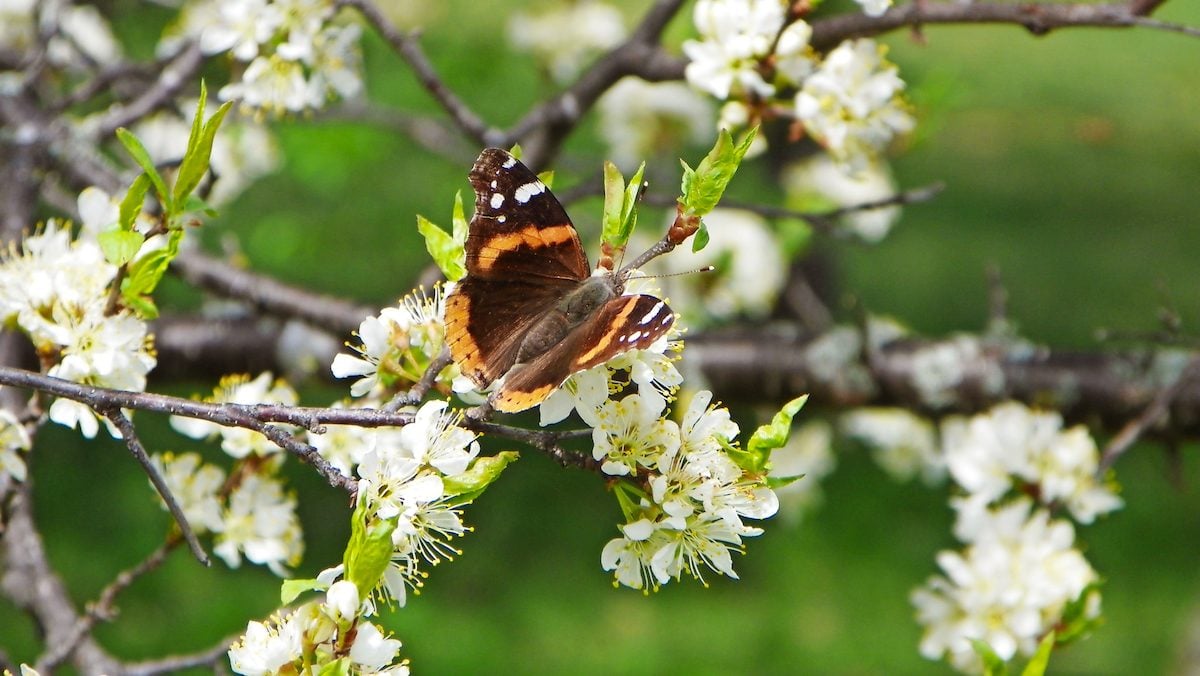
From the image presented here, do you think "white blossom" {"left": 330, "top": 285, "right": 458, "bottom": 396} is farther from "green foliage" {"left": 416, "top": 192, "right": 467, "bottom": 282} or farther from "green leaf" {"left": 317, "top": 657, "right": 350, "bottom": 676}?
"green leaf" {"left": 317, "top": 657, "right": 350, "bottom": 676}

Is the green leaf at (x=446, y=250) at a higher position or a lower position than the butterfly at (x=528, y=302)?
higher

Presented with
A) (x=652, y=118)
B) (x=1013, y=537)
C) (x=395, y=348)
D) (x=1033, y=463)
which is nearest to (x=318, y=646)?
(x=395, y=348)

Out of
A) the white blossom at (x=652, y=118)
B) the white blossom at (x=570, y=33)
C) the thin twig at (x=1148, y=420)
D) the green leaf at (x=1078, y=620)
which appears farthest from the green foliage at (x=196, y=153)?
the white blossom at (x=570, y=33)

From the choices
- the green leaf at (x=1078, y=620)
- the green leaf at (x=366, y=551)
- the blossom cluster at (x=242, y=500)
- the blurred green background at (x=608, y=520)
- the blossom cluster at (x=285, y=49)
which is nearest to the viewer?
the green leaf at (x=366, y=551)

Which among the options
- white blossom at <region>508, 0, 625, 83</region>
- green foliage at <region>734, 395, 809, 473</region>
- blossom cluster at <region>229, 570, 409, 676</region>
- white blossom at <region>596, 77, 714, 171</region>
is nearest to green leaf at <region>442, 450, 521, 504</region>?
blossom cluster at <region>229, 570, 409, 676</region>

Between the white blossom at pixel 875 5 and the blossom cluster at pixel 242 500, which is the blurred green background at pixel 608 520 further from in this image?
the blossom cluster at pixel 242 500
